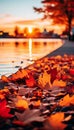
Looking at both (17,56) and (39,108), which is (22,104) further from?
(17,56)

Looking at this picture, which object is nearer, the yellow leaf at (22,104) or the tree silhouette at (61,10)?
the yellow leaf at (22,104)

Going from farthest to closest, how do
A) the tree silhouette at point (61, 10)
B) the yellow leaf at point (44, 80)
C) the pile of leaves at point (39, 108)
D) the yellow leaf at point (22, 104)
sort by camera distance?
the tree silhouette at point (61, 10) < the yellow leaf at point (44, 80) < the yellow leaf at point (22, 104) < the pile of leaves at point (39, 108)

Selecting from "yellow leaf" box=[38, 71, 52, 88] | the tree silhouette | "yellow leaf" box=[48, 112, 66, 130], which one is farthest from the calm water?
the tree silhouette

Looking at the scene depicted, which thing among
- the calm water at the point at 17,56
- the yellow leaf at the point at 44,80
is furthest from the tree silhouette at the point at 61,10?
the yellow leaf at the point at 44,80

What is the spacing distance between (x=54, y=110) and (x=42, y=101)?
0.38 meters

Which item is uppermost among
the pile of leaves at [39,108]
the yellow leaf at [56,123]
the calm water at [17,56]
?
the yellow leaf at [56,123]

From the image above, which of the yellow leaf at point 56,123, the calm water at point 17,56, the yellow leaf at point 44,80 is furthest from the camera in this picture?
the calm water at point 17,56

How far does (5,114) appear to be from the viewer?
245 cm

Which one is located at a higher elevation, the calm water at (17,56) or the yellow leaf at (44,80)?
the yellow leaf at (44,80)

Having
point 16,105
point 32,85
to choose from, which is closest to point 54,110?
point 16,105

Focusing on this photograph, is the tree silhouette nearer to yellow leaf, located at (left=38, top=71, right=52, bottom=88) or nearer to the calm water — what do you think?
the calm water

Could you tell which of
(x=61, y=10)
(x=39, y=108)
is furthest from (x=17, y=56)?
(x=61, y=10)

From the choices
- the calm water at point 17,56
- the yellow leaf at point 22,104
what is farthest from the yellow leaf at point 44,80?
the calm water at point 17,56

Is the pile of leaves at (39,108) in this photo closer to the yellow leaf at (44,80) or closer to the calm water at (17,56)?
the yellow leaf at (44,80)
